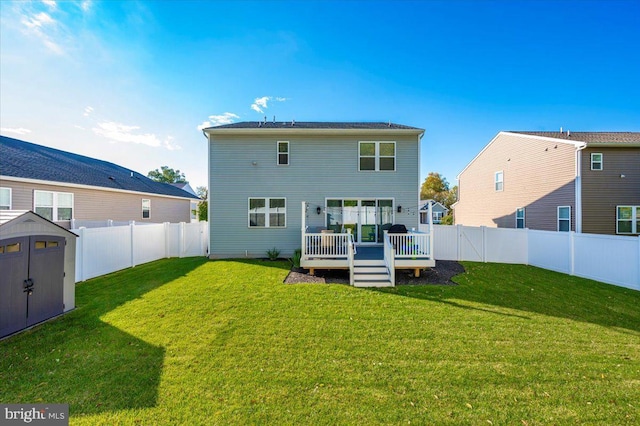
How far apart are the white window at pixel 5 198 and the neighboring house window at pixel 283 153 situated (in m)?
11.2

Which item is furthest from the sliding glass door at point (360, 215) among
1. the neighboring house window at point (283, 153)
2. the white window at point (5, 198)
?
the white window at point (5, 198)

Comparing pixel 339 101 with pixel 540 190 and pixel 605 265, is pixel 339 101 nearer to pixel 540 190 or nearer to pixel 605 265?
pixel 540 190

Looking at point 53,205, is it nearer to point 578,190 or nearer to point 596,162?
point 578,190

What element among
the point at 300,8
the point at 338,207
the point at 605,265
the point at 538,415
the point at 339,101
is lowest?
the point at 538,415

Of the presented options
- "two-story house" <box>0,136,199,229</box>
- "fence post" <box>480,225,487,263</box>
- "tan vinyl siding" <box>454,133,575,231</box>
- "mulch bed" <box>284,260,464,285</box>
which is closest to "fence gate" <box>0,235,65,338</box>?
"mulch bed" <box>284,260,464,285</box>

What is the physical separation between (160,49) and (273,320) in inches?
544

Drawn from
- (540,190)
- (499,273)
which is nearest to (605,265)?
(499,273)

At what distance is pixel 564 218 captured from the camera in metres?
12.6

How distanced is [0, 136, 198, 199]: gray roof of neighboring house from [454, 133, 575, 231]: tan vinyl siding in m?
24.2

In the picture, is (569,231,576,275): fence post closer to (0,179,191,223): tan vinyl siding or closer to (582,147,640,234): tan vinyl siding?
(582,147,640,234): tan vinyl siding

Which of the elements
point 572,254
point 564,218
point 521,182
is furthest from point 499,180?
point 572,254

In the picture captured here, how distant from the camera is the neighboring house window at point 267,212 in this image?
36.7 ft

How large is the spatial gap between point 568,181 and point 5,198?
25747 mm

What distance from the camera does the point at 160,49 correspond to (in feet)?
38.4
